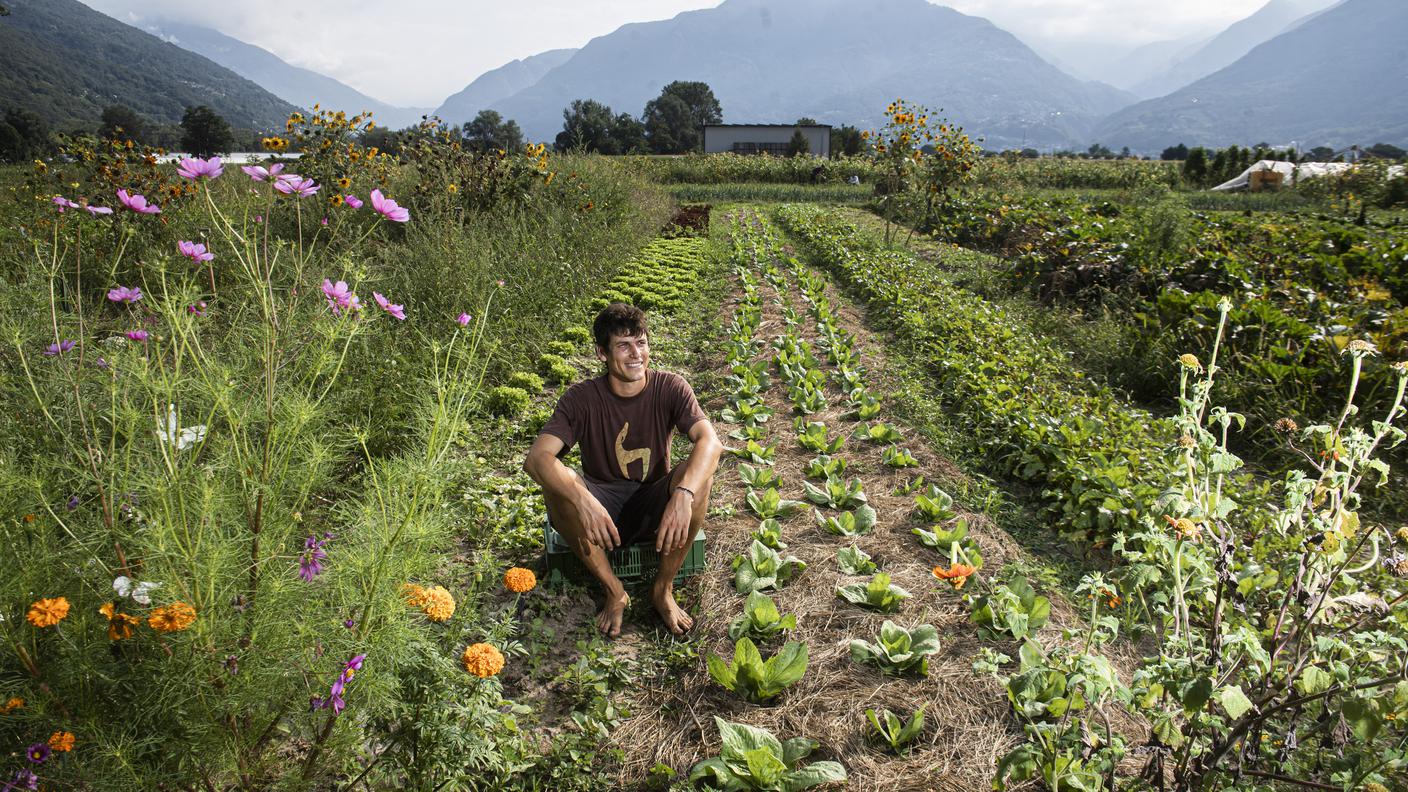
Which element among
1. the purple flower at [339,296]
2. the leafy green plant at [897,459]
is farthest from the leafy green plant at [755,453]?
the purple flower at [339,296]

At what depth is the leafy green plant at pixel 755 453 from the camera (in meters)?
4.37

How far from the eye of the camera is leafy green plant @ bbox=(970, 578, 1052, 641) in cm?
268

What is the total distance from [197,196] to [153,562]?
757 centimetres

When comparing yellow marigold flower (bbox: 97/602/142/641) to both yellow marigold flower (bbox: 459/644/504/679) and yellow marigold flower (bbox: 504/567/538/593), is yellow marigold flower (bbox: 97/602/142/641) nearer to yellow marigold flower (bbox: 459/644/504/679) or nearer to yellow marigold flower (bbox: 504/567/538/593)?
yellow marigold flower (bbox: 459/644/504/679)

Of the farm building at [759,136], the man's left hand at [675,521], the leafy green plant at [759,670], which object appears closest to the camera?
the leafy green plant at [759,670]

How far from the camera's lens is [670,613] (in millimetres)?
2877

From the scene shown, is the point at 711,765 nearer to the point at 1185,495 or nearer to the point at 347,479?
the point at 1185,495

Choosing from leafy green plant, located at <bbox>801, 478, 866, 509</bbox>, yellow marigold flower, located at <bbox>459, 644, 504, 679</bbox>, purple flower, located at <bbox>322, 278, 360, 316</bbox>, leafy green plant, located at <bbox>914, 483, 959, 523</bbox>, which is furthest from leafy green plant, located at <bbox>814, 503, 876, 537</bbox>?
purple flower, located at <bbox>322, 278, 360, 316</bbox>

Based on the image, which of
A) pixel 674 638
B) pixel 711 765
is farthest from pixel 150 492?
pixel 674 638

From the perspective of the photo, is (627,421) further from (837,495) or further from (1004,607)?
(1004,607)

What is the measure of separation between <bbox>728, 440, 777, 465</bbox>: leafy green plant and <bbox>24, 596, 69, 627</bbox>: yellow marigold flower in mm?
3314

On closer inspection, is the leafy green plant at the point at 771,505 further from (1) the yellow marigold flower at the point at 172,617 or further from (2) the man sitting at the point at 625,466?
(1) the yellow marigold flower at the point at 172,617

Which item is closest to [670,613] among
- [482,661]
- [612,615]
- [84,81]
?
[612,615]

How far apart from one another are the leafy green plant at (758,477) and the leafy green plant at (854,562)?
0.79m
